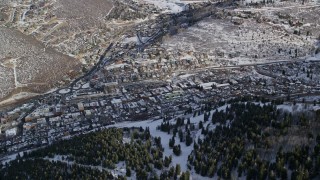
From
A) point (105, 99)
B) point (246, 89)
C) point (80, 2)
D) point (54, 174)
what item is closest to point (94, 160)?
point (54, 174)

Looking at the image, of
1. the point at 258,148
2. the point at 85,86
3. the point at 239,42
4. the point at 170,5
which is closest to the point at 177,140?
the point at 258,148

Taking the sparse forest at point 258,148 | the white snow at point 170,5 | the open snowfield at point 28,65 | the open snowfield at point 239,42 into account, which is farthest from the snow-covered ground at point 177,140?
the white snow at point 170,5

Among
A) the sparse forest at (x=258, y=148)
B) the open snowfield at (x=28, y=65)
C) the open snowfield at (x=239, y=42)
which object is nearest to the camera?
the sparse forest at (x=258, y=148)

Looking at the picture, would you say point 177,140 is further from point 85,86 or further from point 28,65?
point 28,65

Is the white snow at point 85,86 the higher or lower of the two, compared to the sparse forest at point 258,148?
lower

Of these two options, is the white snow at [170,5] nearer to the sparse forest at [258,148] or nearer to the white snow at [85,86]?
the white snow at [85,86]

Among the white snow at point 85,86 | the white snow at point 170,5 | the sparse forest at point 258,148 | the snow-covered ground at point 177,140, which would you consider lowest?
the white snow at point 85,86

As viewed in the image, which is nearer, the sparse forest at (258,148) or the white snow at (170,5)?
the sparse forest at (258,148)

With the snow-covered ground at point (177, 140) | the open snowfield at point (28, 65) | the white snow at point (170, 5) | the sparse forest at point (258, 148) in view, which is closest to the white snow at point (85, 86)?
the open snowfield at point (28, 65)

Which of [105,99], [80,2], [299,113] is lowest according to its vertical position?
[105,99]

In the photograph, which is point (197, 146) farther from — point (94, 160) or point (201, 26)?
point (201, 26)

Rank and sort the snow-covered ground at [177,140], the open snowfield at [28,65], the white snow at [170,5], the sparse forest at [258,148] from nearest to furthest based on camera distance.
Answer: the sparse forest at [258,148] → the snow-covered ground at [177,140] → the open snowfield at [28,65] → the white snow at [170,5]
